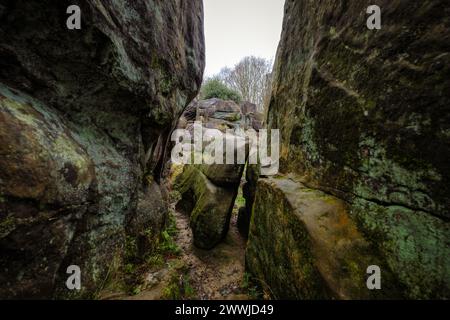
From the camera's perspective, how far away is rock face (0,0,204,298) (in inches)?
78.3

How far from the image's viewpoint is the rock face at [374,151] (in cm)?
156

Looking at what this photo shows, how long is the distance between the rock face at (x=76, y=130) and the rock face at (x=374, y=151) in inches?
106

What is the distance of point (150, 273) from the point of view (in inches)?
144

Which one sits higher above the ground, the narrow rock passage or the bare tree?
the bare tree

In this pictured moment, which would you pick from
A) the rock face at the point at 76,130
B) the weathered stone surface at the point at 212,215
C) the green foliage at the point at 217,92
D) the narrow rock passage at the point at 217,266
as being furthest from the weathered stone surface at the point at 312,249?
the green foliage at the point at 217,92

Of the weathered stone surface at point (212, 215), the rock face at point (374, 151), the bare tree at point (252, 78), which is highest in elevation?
the bare tree at point (252, 78)

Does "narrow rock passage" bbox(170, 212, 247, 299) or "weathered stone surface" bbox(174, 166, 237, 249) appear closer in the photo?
"narrow rock passage" bbox(170, 212, 247, 299)

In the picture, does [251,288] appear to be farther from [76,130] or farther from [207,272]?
[76,130]

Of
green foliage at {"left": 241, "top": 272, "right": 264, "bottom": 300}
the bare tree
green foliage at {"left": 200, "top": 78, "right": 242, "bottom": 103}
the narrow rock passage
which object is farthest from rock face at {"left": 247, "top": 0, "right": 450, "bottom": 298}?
the bare tree

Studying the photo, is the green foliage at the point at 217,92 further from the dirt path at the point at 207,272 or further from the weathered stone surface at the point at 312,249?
the weathered stone surface at the point at 312,249

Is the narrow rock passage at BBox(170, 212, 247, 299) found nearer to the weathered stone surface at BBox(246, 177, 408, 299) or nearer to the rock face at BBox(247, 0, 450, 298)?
the weathered stone surface at BBox(246, 177, 408, 299)

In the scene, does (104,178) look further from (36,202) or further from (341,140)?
(341,140)

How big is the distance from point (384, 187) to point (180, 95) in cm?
449

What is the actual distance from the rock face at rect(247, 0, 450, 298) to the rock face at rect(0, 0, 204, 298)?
270cm
